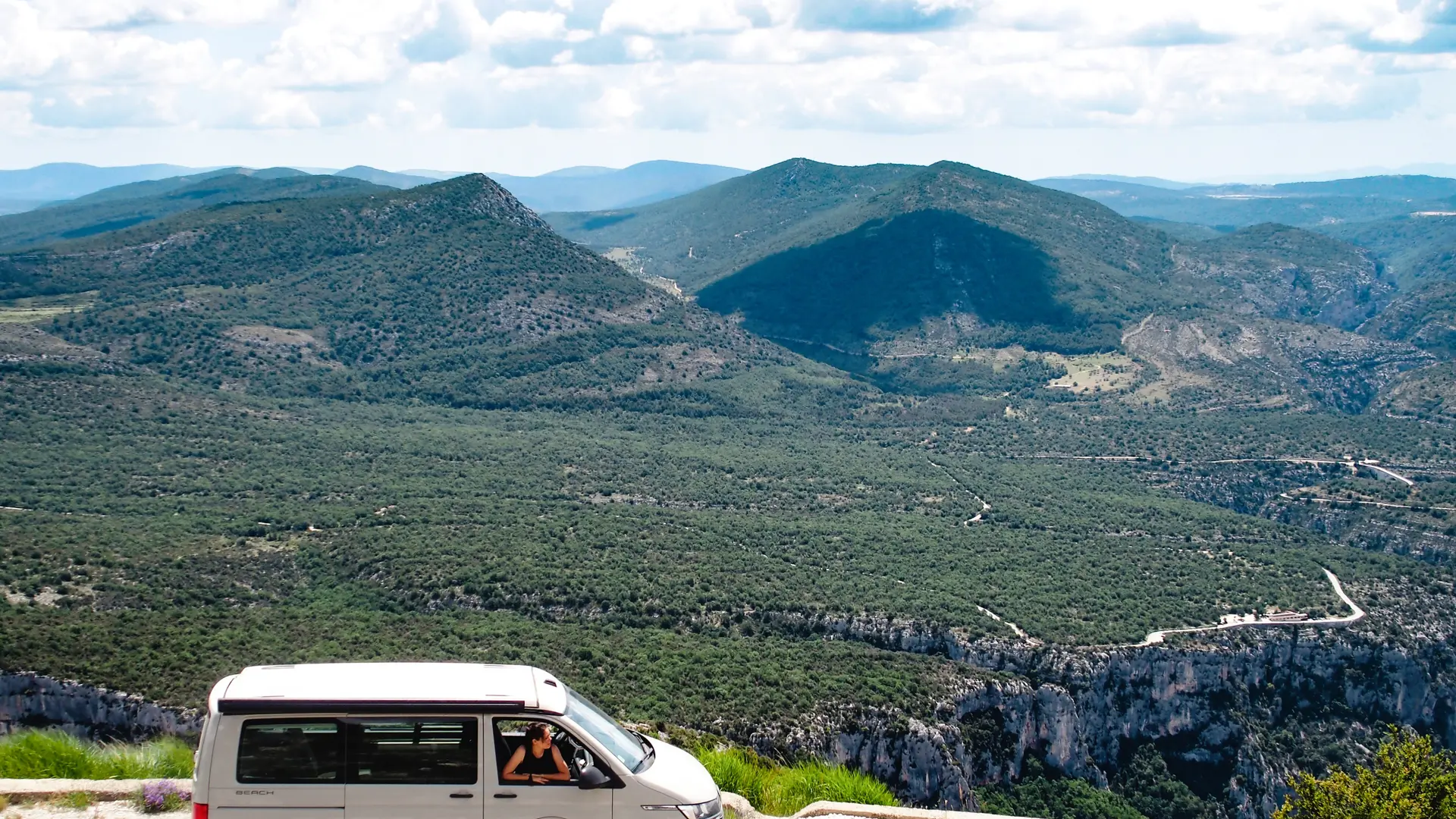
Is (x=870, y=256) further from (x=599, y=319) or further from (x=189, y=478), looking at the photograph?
(x=189, y=478)

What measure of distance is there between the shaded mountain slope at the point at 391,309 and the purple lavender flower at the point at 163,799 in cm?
10524

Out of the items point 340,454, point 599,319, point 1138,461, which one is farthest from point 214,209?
point 1138,461

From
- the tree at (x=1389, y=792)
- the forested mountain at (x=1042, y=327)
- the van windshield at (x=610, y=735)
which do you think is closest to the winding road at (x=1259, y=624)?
the tree at (x=1389, y=792)

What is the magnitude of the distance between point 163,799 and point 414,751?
4696mm

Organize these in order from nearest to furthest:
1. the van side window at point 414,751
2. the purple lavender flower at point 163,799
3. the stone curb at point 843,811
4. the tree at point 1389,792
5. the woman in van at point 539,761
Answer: the van side window at point 414,751, the woman in van at point 539,761, the purple lavender flower at point 163,799, the stone curb at point 843,811, the tree at point 1389,792

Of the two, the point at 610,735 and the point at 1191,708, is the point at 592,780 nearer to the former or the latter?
the point at 610,735

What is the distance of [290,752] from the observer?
14.9 m

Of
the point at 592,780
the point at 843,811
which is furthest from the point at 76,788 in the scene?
the point at 843,811

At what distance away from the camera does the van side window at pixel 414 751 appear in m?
15.0

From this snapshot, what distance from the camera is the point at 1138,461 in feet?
378

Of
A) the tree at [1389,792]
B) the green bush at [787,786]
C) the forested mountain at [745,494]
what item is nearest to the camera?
the green bush at [787,786]

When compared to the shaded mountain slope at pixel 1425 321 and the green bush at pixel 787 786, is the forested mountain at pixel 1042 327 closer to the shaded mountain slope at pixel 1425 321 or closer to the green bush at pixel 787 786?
the shaded mountain slope at pixel 1425 321

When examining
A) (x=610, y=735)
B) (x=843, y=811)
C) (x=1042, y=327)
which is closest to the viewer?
(x=610, y=735)

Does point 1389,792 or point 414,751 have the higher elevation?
point 414,751
